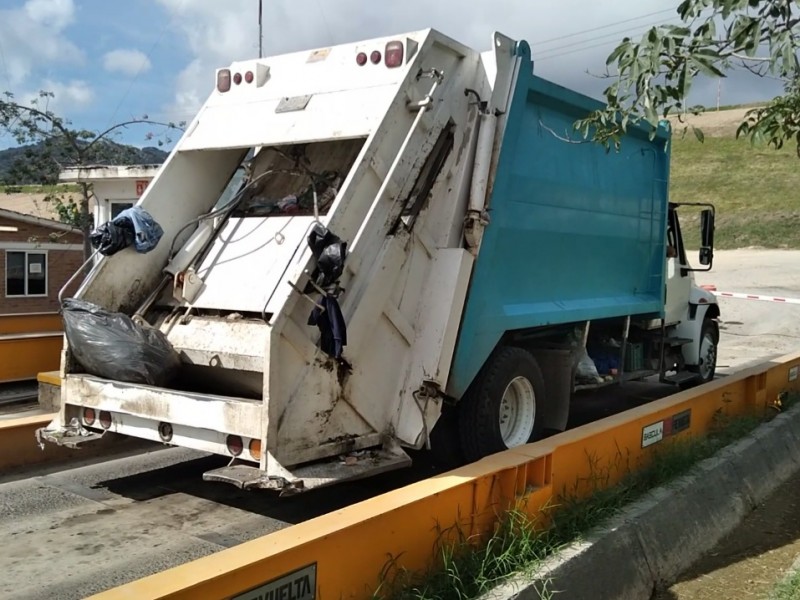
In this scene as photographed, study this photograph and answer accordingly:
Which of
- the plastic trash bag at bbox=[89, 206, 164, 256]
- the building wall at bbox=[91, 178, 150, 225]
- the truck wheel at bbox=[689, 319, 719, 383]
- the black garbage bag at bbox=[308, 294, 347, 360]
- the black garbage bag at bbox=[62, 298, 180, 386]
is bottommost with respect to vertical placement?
the truck wheel at bbox=[689, 319, 719, 383]

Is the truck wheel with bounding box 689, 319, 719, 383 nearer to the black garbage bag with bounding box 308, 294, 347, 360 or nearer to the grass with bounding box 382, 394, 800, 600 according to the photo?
the grass with bounding box 382, 394, 800, 600

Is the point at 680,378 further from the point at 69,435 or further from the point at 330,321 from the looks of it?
the point at 69,435

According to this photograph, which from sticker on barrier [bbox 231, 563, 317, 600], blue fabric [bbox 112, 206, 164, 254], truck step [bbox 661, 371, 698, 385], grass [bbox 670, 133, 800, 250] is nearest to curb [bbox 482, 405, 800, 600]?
sticker on barrier [bbox 231, 563, 317, 600]

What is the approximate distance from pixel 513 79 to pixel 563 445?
2.58 meters

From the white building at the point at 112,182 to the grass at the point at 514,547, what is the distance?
889 cm

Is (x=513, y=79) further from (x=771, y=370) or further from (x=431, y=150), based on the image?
(x=771, y=370)

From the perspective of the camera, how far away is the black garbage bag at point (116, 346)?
5.06 meters

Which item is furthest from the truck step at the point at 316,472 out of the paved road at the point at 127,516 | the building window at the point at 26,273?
the building window at the point at 26,273

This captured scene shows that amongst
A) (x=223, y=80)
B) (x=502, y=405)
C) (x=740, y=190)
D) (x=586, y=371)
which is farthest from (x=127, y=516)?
(x=740, y=190)

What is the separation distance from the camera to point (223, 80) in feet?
20.1

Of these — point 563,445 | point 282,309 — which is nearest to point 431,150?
point 282,309

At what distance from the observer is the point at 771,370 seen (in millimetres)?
7961

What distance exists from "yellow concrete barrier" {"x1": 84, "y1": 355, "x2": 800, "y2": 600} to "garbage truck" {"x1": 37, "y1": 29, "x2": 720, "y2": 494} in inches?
32.9

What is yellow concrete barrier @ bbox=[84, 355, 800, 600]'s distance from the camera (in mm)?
2764
